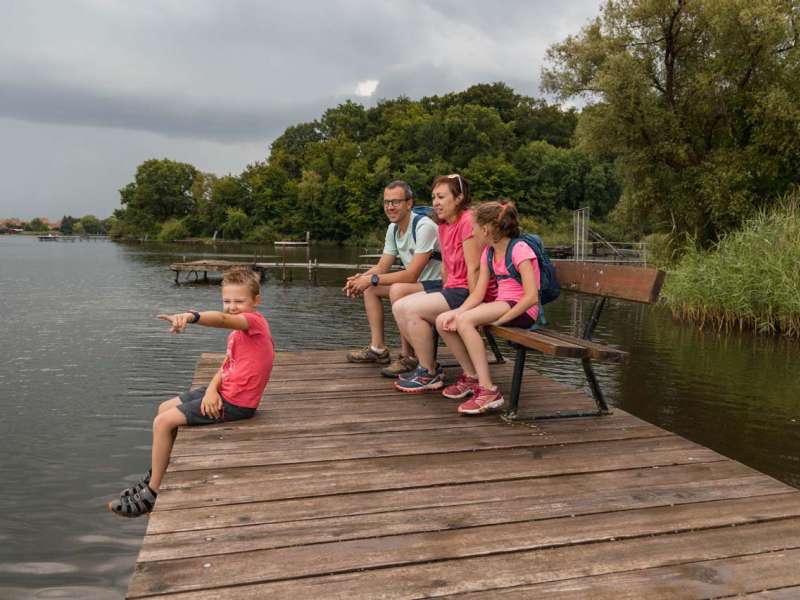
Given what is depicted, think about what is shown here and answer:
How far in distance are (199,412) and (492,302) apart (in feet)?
6.80

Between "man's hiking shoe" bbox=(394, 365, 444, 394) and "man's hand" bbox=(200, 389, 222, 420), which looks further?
"man's hiking shoe" bbox=(394, 365, 444, 394)

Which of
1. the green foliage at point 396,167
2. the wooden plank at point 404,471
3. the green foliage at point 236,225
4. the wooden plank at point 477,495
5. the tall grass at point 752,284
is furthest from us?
the green foliage at point 236,225

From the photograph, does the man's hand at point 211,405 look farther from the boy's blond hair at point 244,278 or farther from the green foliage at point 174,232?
the green foliage at point 174,232

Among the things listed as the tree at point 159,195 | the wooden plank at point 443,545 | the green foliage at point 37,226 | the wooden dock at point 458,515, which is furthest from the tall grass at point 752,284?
the green foliage at point 37,226

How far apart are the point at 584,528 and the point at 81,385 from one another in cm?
859

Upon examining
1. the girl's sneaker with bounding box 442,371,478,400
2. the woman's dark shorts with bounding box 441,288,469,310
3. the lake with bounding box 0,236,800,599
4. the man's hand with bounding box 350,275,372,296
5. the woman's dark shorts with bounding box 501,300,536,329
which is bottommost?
the lake with bounding box 0,236,800,599

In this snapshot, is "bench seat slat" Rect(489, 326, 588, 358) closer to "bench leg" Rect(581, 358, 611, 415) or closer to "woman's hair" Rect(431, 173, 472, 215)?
"bench leg" Rect(581, 358, 611, 415)

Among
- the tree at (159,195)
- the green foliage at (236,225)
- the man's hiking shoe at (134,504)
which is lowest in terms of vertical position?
the man's hiking shoe at (134,504)

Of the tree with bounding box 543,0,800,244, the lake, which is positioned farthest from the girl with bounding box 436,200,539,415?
the tree with bounding box 543,0,800,244

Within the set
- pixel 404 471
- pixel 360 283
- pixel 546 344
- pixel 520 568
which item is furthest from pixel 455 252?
pixel 520 568

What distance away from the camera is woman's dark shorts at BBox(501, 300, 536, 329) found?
450 centimetres

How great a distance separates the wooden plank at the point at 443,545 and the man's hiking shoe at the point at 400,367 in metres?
2.80

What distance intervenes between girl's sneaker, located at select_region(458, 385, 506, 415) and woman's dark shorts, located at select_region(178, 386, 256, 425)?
1.40 metres

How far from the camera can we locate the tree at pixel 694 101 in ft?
63.0
